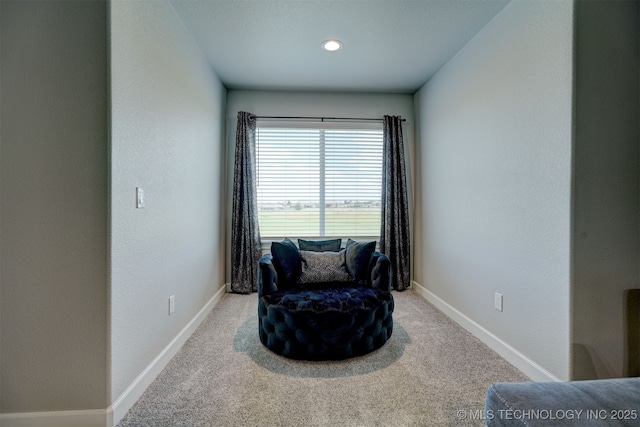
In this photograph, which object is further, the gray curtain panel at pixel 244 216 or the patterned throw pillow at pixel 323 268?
the gray curtain panel at pixel 244 216

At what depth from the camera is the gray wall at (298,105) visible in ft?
12.0

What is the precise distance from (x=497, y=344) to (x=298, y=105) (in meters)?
3.25

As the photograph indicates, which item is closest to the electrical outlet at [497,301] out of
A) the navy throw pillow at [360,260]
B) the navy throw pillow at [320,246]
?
the navy throw pillow at [360,260]

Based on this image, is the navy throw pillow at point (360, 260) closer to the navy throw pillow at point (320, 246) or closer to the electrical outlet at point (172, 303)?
the navy throw pillow at point (320, 246)

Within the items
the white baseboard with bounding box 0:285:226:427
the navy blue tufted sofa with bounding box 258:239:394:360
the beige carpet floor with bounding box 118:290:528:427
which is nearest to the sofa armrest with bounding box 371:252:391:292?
the navy blue tufted sofa with bounding box 258:239:394:360

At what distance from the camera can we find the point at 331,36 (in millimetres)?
2486

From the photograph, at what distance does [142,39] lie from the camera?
176cm

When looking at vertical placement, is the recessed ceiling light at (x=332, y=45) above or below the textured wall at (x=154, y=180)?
above

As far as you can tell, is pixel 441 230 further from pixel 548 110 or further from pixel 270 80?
pixel 270 80

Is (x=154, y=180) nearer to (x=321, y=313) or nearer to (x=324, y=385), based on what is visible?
(x=321, y=313)

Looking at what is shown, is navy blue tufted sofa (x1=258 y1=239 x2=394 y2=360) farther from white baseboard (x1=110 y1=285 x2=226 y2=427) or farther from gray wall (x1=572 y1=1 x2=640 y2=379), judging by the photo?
gray wall (x1=572 y1=1 x2=640 y2=379)

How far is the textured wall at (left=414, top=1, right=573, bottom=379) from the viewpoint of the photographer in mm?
1703

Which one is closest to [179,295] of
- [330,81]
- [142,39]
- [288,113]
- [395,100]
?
[142,39]

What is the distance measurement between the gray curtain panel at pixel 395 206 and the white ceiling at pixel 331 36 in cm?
65
